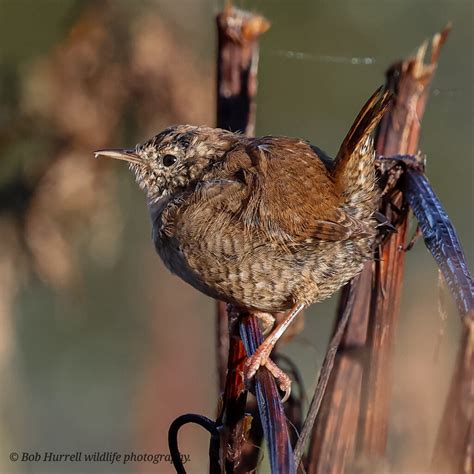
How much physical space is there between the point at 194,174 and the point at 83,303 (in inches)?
60.4

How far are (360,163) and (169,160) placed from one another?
77cm

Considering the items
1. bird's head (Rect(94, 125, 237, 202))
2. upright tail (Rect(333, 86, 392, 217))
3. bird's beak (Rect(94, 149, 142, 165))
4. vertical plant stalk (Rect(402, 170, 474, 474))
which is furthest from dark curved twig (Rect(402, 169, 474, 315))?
bird's beak (Rect(94, 149, 142, 165))

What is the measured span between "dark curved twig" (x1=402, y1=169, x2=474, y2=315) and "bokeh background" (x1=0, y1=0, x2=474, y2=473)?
0.91 ft

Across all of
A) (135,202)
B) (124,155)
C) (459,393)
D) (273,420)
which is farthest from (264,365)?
(135,202)

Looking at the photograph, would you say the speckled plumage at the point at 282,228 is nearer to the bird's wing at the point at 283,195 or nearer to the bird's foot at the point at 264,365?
the bird's wing at the point at 283,195

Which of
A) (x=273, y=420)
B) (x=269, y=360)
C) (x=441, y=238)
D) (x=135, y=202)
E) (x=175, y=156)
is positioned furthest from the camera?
(x=135, y=202)

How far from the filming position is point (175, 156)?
2.74m

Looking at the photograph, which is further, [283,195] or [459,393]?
[283,195]

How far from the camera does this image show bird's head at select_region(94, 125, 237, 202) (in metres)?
2.67

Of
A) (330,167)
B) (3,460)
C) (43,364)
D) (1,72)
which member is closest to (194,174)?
(330,167)

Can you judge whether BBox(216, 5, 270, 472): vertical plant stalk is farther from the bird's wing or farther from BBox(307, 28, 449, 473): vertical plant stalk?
BBox(307, 28, 449, 473): vertical plant stalk

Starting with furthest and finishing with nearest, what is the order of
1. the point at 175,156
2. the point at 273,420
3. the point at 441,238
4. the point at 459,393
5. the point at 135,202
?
the point at 135,202, the point at 175,156, the point at 441,238, the point at 273,420, the point at 459,393

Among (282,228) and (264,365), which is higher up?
(282,228)

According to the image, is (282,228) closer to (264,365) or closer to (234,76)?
(264,365)
